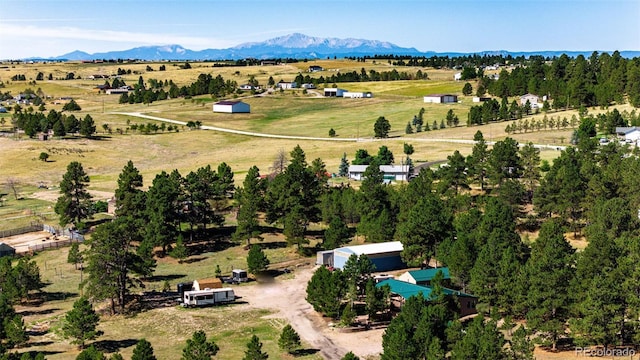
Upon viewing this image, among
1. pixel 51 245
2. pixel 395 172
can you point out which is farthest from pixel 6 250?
pixel 395 172

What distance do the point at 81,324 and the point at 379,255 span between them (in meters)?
31.2

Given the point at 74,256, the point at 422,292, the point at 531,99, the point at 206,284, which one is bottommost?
the point at 206,284

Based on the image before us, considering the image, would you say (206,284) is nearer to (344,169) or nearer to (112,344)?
(112,344)

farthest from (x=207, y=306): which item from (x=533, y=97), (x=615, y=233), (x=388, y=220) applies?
(x=533, y=97)

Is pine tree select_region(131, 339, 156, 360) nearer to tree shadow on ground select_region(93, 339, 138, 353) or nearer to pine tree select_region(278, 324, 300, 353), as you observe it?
tree shadow on ground select_region(93, 339, 138, 353)

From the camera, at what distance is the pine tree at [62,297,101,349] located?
169 feet

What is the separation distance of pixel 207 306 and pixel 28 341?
1512cm

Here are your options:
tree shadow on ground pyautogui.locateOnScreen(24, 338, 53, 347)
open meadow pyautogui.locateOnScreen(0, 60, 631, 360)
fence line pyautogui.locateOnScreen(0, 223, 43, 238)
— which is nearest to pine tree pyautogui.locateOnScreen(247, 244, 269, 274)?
open meadow pyautogui.locateOnScreen(0, 60, 631, 360)

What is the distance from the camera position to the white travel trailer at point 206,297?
6175cm

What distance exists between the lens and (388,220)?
255 ft

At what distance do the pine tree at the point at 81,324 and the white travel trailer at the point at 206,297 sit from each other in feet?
35.4

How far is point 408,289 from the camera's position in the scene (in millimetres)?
59750

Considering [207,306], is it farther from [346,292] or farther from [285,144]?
[285,144]

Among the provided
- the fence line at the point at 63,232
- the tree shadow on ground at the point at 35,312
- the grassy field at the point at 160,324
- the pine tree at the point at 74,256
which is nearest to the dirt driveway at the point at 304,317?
the grassy field at the point at 160,324
